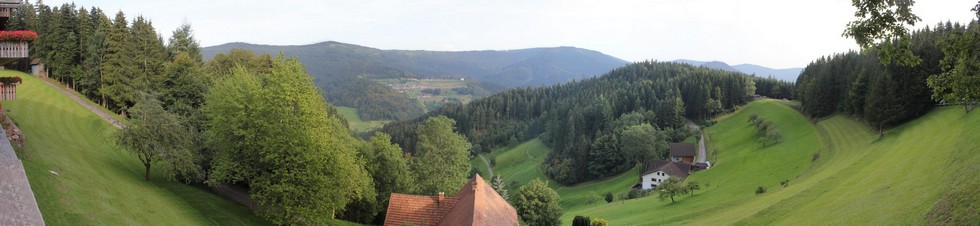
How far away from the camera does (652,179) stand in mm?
95438

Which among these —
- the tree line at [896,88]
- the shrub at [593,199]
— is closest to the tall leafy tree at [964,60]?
the tree line at [896,88]

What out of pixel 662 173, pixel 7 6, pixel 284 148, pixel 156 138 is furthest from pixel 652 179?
pixel 7 6

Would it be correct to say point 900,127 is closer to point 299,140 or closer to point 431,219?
point 431,219

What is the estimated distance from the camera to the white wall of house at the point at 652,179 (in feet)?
309

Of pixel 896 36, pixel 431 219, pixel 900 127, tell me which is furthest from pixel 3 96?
pixel 900 127

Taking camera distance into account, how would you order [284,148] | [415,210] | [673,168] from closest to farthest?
[284,148] → [415,210] → [673,168]

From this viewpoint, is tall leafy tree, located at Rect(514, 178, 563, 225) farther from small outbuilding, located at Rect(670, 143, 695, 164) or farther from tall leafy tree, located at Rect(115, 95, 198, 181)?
small outbuilding, located at Rect(670, 143, 695, 164)

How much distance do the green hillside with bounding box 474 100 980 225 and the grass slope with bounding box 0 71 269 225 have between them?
29270mm

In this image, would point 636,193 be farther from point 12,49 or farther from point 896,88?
point 12,49

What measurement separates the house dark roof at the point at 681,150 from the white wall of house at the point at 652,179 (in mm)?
14204

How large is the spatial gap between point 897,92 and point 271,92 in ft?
207

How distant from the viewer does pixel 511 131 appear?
183500mm

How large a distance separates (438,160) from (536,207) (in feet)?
30.4

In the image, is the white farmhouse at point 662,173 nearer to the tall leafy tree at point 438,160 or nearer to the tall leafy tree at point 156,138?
the tall leafy tree at point 438,160
